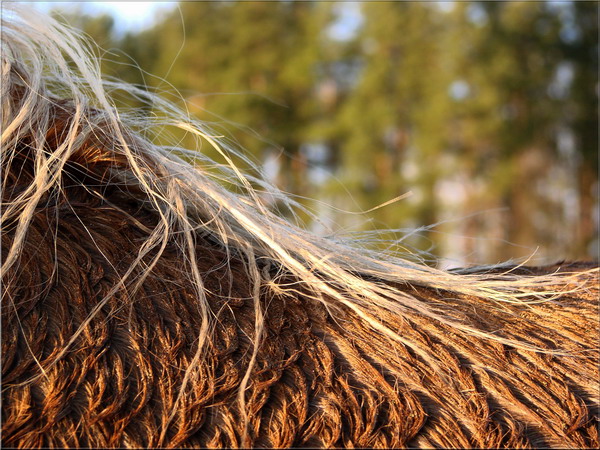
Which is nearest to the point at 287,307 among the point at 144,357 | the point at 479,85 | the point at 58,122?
the point at 144,357

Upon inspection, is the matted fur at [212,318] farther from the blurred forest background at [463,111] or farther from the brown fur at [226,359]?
the blurred forest background at [463,111]

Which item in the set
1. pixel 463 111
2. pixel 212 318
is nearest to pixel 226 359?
pixel 212 318

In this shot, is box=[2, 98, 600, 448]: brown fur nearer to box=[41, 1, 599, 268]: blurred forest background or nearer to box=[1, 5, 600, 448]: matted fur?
box=[1, 5, 600, 448]: matted fur

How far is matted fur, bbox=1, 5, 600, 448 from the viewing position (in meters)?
1.13

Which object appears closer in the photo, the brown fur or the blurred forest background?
the brown fur

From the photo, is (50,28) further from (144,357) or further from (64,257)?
(144,357)

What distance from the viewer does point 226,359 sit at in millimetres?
1209

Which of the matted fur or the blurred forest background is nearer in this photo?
the matted fur

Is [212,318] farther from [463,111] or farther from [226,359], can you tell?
[463,111]

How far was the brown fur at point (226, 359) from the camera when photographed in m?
1.11

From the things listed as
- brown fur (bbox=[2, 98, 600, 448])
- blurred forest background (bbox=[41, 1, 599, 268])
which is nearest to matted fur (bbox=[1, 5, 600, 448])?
brown fur (bbox=[2, 98, 600, 448])

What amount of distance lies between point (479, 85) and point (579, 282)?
17.6 meters

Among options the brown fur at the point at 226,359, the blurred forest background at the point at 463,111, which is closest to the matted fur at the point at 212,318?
the brown fur at the point at 226,359

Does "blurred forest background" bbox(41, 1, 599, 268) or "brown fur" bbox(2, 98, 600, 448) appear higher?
"blurred forest background" bbox(41, 1, 599, 268)
